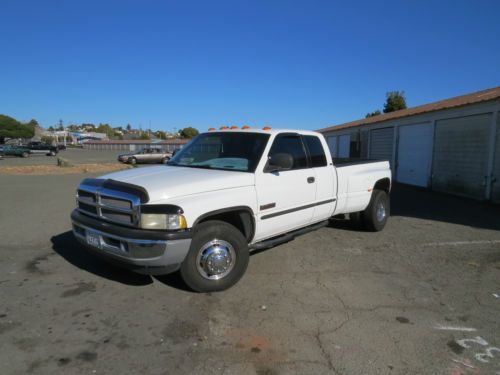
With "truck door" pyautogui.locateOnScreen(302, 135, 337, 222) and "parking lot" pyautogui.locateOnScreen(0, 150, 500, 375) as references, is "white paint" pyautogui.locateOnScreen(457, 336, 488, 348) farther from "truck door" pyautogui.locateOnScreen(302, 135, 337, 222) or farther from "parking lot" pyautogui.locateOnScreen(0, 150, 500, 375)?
"truck door" pyautogui.locateOnScreen(302, 135, 337, 222)

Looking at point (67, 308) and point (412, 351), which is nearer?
point (412, 351)

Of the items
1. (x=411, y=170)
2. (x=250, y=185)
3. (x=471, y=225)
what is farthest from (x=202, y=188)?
(x=411, y=170)

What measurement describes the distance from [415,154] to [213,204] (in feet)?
44.6

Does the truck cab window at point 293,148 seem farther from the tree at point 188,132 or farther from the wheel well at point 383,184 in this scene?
the tree at point 188,132

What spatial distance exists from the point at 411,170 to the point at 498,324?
1303 cm

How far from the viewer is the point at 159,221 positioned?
3545 millimetres

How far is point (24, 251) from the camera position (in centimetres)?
561

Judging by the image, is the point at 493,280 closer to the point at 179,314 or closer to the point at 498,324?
the point at 498,324

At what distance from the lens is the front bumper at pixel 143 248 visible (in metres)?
3.51

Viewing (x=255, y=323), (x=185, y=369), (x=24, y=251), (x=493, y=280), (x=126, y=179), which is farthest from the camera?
(x=24, y=251)

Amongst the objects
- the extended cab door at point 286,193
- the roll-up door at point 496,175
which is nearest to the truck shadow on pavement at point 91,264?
the extended cab door at point 286,193

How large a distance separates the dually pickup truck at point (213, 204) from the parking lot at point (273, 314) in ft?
1.53

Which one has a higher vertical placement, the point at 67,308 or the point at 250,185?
the point at 250,185

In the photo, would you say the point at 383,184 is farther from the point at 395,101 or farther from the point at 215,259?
the point at 395,101
